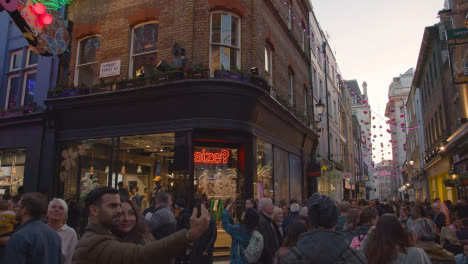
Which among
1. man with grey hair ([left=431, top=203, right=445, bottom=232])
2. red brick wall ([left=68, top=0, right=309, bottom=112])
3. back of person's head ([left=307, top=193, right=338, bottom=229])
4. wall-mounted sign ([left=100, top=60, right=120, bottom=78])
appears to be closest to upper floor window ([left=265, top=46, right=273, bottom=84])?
red brick wall ([left=68, top=0, right=309, bottom=112])

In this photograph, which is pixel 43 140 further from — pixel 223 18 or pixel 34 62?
pixel 223 18

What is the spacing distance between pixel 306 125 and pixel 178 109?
904 centimetres

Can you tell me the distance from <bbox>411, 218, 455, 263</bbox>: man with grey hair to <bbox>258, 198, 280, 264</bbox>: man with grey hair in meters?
2.29

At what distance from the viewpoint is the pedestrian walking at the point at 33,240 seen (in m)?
3.51

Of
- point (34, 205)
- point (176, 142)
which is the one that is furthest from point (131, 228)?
point (176, 142)

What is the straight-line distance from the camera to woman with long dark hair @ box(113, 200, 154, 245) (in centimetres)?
298

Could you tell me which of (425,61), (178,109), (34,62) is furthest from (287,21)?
(425,61)

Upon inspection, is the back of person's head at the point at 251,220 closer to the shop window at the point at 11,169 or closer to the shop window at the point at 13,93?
the shop window at the point at 11,169

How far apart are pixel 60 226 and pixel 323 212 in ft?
12.9

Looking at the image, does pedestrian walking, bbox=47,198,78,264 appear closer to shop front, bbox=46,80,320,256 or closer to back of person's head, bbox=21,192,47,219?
back of person's head, bbox=21,192,47,219

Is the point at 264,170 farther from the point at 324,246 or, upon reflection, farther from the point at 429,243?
the point at 324,246

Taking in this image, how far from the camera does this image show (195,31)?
11.6 m

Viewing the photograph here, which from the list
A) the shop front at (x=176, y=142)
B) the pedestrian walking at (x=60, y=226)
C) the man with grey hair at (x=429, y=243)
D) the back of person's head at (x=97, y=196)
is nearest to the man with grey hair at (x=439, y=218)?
the shop front at (x=176, y=142)

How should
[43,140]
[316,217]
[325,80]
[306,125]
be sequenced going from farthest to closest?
[325,80], [306,125], [43,140], [316,217]
